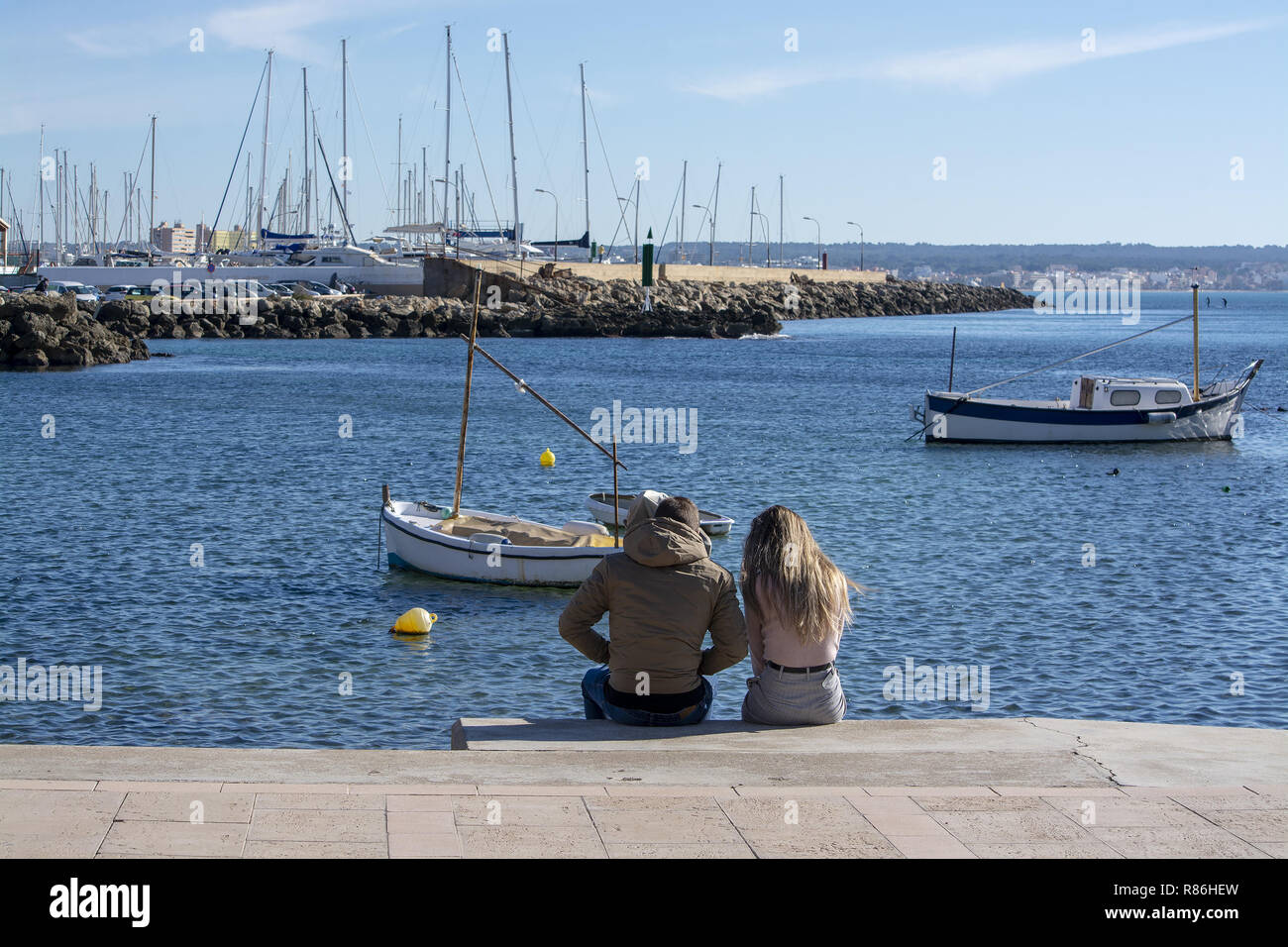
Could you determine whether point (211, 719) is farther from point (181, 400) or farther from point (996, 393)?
point (996, 393)

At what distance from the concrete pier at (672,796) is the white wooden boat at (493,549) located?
11.2 metres

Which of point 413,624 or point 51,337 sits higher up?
point 51,337

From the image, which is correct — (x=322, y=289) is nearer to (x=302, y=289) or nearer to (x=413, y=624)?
(x=302, y=289)

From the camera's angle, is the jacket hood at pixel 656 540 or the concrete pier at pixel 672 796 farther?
the jacket hood at pixel 656 540

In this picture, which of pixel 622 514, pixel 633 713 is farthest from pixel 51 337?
pixel 633 713

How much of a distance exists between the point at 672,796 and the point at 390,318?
8981 cm

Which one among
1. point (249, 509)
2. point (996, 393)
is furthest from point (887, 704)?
point (996, 393)

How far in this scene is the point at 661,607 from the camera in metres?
7.28

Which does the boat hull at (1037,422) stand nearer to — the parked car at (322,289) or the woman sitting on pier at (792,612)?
the woman sitting on pier at (792,612)

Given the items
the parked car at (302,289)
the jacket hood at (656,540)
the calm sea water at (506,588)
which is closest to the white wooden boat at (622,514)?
the calm sea water at (506,588)

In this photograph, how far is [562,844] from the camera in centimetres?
543

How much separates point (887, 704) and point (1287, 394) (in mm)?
57731

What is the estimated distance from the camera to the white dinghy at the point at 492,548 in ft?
62.2

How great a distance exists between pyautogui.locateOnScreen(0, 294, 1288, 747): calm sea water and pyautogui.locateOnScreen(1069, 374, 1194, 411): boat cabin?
1441mm
